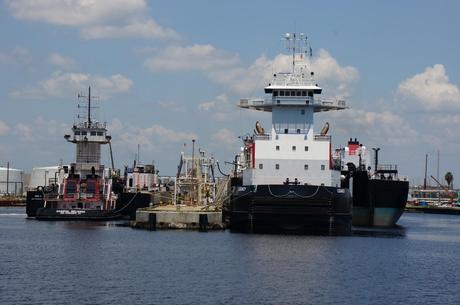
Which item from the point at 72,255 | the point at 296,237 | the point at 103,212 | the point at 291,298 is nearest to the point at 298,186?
the point at 296,237

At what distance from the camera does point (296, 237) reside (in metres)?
64.2

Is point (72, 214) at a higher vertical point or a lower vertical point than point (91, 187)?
lower

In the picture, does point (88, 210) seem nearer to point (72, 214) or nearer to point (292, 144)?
point (72, 214)

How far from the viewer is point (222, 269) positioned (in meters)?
46.6

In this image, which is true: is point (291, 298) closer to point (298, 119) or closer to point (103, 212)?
point (298, 119)

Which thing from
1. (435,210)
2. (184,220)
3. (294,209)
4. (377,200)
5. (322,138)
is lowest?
(184,220)

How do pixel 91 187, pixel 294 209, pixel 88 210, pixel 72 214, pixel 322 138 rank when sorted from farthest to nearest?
pixel 91 187 < pixel 88 210 < pixel 72 214 < pixel 322 138 < pixel 294 209

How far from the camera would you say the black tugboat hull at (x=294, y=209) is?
209ft

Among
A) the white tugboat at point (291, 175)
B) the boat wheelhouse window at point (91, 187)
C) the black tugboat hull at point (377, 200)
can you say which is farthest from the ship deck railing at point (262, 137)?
the boat wheelhouse window at point (91, 187)

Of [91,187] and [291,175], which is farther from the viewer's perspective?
[91,187]

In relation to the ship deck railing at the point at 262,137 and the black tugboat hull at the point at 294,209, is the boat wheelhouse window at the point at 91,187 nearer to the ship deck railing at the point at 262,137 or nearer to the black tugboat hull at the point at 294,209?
the ship deck railing at the point at 262,137

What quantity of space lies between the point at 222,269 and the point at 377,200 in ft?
150

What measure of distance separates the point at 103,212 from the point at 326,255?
4392cm

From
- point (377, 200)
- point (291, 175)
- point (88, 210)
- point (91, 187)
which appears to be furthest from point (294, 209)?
point (91, 187)
